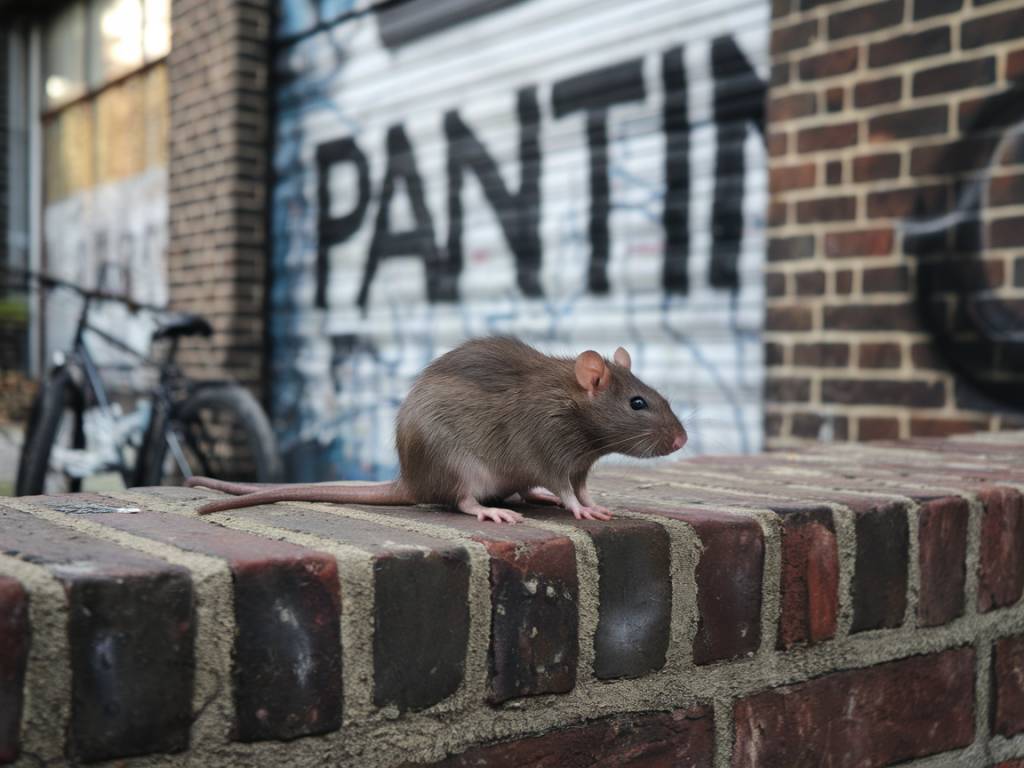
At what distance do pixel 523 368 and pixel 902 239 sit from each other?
8.45 feet

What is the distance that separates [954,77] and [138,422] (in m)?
3.87

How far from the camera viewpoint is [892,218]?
12.7 ft

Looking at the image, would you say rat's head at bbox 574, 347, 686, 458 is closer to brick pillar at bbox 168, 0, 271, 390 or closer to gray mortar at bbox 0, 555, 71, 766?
gray mortar at bbox 0, 555, 71, 766

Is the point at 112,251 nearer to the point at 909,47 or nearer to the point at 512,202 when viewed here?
the point at 512,202

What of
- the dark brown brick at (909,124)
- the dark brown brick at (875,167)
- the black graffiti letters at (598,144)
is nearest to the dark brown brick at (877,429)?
the dark brown brick at (875,167)

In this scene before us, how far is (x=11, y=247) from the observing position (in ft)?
36.1

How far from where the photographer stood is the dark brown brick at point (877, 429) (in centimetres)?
385

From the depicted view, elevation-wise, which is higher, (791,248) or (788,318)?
(791,248)

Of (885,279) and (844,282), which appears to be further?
(844,282)

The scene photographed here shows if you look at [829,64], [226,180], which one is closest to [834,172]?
[829,64]

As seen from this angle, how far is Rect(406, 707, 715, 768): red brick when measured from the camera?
1.19 meters

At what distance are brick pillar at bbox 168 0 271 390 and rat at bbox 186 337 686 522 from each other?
19.2ft

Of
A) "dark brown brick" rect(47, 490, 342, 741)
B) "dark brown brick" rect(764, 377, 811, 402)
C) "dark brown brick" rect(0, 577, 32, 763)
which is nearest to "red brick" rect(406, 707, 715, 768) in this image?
"dark brown brick" rect(47, 490, 342, 741)

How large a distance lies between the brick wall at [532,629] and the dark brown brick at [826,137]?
96.5 inches
